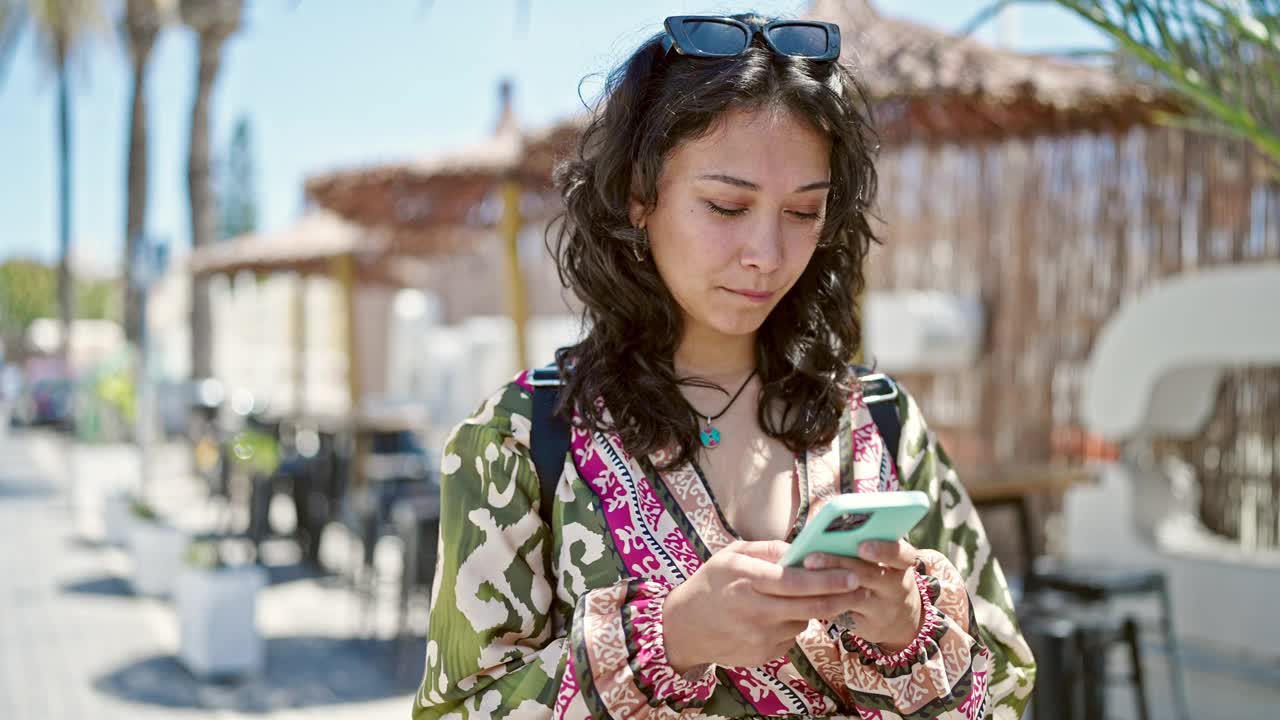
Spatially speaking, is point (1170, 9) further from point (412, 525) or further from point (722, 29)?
point (412, 525)

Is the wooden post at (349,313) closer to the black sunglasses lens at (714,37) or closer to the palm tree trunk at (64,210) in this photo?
the black sunglasses lens at (714,37)

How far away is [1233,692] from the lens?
544 cm

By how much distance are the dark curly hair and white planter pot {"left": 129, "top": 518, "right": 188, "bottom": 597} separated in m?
6.96

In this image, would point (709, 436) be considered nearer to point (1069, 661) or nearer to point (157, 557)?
point (1069, 661)

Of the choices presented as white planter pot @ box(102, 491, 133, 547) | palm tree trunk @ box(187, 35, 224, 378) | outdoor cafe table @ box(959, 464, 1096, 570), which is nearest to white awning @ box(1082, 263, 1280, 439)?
outdoor cafe table @ box(959, 464, 1096, 570)

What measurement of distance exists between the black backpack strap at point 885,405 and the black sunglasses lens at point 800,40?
1.30ft

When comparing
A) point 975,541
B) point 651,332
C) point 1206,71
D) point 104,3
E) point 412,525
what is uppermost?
point 104,3

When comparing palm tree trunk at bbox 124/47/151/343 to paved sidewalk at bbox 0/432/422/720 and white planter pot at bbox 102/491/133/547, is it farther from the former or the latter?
paved sidewalk at bbox 0/432/422/720

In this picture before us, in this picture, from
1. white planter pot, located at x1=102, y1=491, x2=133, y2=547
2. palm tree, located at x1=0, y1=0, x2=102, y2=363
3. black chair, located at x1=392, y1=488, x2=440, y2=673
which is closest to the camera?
black chair, located at x1=392, y1=488, x2=440, y2=673

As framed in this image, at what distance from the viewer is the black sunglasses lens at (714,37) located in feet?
4.40

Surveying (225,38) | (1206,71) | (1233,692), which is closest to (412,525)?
(1233,692)

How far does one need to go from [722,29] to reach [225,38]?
1919cm

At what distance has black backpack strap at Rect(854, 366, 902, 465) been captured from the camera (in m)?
1.45

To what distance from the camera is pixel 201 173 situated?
19.0 meters
